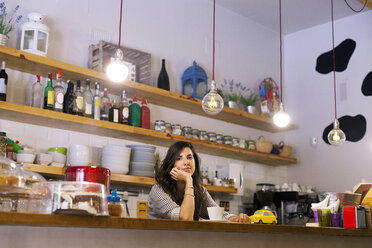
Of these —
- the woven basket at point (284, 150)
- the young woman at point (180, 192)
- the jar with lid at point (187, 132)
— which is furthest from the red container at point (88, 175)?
the woven basket at point (284, 150)

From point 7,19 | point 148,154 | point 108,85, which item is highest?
point 7,19

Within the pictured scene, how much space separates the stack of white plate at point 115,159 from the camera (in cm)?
431

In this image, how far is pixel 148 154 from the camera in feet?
15.0

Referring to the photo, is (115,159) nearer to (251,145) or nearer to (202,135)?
(202,135)

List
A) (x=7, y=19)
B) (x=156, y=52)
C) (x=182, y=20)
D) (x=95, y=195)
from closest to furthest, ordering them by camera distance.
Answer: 1. (x=95, y=195)
2. (x=7, y=19)
3. (x=156, y=52)
4. (x=182, y=20)

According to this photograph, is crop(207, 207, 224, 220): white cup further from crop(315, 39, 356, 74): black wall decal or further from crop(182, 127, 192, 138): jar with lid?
crop(315, 39, 356, 74): black wall decal

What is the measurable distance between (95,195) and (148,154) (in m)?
2.77

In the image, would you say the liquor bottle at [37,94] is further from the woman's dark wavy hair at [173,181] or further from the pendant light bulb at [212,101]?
the pendant light bulb at [212,101]

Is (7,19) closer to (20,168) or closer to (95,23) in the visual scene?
(95,23)

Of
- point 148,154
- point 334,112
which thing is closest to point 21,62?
point 148,154

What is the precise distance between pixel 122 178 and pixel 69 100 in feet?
2.73

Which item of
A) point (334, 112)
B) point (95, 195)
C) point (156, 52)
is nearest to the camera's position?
point (95, 195)

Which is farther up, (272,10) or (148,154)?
(272,10)

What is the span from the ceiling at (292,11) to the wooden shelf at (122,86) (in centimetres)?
146
